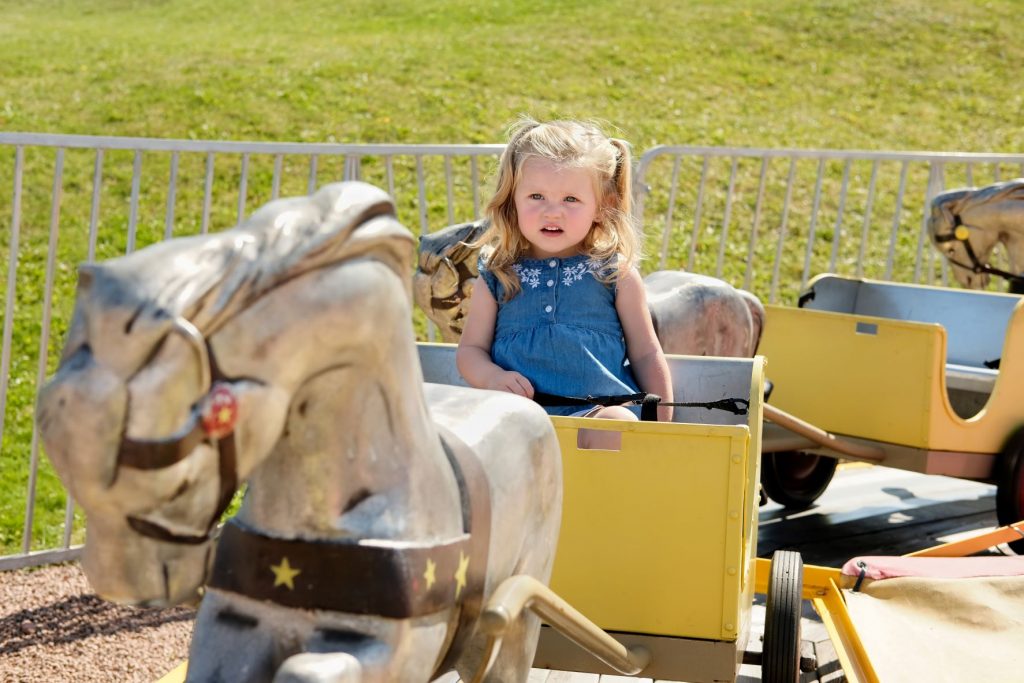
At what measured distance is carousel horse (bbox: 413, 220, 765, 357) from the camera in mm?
3137

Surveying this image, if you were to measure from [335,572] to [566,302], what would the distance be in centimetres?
153

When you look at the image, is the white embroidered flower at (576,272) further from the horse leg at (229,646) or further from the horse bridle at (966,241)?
the horse bridle at (966,241)

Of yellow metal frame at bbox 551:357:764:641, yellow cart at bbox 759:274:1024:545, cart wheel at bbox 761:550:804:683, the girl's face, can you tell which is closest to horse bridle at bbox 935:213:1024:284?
yellow cart at bbox 759:274:1024:545

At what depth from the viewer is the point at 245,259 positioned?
1.29 m

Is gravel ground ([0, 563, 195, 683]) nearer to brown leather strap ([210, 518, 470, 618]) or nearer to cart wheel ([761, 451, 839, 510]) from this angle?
brown leather strap ([210, 518, 470, 618])

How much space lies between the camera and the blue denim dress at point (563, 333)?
112 inches

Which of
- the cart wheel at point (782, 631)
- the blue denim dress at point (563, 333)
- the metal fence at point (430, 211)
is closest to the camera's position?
the cart wheel at point (782, 631)

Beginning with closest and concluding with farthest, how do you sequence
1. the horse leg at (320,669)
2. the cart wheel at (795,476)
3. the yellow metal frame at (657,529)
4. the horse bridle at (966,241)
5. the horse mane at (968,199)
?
the horse leg at (320,669) < the yellow metal frame at (657,529) < the cart wheel at (795,476) < the horse mane at (968,199) < the horse bridle at (966,241)

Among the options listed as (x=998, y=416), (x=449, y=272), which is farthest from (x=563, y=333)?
(x=998, y=416)

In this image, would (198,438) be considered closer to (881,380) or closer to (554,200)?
(554,200)

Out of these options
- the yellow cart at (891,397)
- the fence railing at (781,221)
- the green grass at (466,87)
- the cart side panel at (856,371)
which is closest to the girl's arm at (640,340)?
the yellow cart at (891,397)

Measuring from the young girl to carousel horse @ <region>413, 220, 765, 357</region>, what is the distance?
0.53 ft

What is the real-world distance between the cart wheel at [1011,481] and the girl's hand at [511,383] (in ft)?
6.74

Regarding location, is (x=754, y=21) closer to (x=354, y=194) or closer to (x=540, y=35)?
(x=540, y=35)
